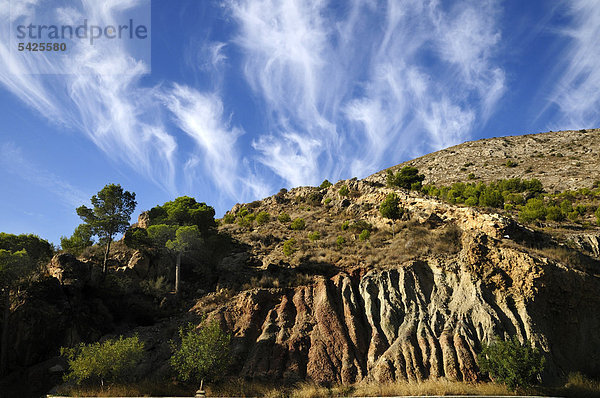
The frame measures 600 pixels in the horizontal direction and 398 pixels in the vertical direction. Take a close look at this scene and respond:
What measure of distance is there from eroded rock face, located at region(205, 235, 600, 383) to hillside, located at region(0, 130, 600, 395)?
85 millimetres

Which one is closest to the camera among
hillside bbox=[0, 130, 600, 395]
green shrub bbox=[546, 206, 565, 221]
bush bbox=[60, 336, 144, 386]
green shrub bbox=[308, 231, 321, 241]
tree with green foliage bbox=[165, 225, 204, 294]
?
bush bbox=[60, 336, 144, 386]

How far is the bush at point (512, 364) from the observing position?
20031 millimetres

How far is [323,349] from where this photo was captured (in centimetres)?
2558

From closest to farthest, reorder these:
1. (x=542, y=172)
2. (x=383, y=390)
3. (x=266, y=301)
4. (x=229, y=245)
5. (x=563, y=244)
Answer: (x=383, y=390) → (x=266, y=301) → (x=563, y=244) → (x=229, y=245) → (x=542, y=172)

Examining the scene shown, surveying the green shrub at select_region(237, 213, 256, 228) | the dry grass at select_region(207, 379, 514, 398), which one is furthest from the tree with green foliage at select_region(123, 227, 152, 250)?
the green shrub at select_region(237, 213, 256, 228)

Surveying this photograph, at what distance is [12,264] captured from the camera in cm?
2869

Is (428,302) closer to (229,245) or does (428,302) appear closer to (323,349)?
(323,349)

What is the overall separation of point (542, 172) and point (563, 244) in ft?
143

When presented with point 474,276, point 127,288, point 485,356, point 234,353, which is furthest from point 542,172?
point 127,288

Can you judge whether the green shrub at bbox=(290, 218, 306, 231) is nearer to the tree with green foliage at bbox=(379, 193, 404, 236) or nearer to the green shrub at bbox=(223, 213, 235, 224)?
the tree with green foliage at bbox=(379, 193, 404, 236)

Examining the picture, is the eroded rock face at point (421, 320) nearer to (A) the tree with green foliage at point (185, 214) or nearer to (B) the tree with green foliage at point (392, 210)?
(A) the tree with green foliage at point (185, 214)

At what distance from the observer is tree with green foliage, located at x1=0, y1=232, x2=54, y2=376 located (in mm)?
25269

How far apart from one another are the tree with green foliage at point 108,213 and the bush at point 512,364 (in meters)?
33.7

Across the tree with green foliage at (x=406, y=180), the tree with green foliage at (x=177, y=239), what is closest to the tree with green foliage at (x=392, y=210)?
the tree with green foliage at (x=177, y=239)
